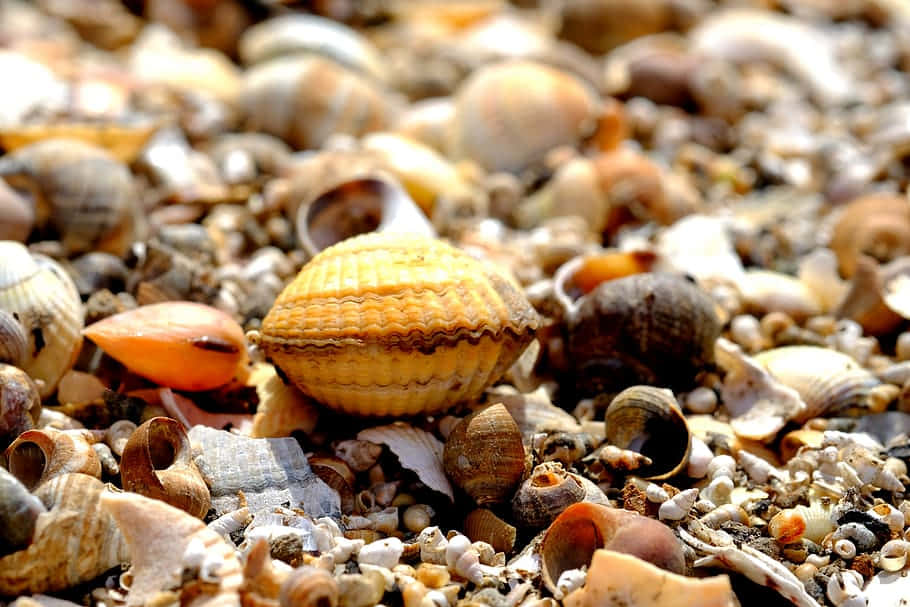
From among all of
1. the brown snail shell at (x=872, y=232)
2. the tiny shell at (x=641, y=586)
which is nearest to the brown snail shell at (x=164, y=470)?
the tiny shell at (x=641, y=586)

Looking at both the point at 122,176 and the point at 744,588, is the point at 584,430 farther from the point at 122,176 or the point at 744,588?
the point at 122,176

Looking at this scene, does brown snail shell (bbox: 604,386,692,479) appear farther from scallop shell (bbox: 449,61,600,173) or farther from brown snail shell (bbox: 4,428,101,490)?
scallop shell (bbox: 449,61,600,173)

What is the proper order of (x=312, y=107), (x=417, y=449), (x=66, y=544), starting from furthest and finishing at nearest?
(x=312, y=107), (x=417, y=449), (x=66, y=544)

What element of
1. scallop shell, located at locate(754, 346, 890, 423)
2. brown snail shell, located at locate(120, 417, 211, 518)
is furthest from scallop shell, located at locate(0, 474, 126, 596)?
scallop shell, located at locate(754, 346, 890, 423)

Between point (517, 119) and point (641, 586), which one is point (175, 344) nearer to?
point (641, 586)

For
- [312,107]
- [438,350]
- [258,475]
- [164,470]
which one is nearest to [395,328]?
[438,350]

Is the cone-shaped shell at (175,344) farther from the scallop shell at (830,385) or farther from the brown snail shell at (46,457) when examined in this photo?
the scallop shell at (830,385)
